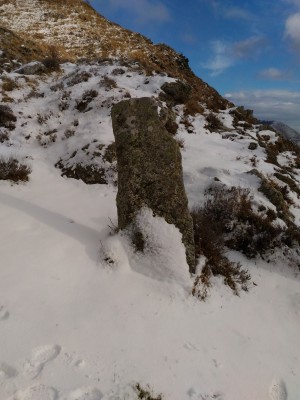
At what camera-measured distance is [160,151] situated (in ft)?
17.0

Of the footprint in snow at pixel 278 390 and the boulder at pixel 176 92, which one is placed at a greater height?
the boulder at pixel 176 92

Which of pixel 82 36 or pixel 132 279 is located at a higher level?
pixel 82 36

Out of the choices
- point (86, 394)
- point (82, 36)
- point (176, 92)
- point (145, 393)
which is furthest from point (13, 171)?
point (82, 36)

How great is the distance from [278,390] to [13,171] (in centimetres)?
704

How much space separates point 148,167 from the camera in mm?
5180

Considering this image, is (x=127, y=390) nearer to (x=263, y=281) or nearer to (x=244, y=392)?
(x=244, y=392)

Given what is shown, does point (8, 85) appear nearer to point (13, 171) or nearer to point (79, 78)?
point (79, 78)

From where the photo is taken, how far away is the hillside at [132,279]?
3490 millimetres

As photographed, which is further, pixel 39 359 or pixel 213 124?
pixel 213 124

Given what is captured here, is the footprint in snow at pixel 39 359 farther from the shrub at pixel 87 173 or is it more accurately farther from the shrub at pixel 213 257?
the shrub at pixel 87 173

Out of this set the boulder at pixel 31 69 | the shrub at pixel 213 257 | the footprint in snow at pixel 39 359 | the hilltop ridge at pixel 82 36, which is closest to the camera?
the footprint in snow at pixel 39 359

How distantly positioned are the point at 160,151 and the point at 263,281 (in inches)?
129

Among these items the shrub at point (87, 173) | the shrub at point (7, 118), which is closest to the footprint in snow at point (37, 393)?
the shrub at point (87, 173)

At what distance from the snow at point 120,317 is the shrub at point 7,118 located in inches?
173
